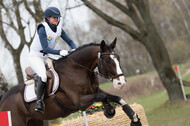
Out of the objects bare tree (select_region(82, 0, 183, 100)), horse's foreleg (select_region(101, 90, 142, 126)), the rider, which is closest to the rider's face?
the rider

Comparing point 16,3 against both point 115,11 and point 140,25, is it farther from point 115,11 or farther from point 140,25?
point 115,11

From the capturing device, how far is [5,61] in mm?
12359

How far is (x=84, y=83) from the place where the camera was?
5559 millimetres

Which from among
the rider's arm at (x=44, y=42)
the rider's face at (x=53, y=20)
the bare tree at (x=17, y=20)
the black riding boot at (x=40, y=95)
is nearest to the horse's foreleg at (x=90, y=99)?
the black riding boot at (x=40, y=95)

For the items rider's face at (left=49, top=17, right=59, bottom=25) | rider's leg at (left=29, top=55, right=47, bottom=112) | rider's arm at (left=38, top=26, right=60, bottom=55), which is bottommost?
rider's leg at (left=29, top=55, right=47, bottom=112)

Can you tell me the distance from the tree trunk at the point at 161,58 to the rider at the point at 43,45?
8.93 metres

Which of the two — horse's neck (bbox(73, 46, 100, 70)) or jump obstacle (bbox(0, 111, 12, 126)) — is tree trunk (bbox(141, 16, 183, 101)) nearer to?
horse's neck (bbox(73, 46, 100, 70))

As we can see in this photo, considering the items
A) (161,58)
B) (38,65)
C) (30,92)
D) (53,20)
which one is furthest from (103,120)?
(161,58)

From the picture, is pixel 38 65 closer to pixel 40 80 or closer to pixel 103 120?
pixel 40 80

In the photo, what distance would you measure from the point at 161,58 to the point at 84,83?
9548mm

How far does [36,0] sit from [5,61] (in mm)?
3151

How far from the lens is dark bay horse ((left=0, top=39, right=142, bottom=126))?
5348mm

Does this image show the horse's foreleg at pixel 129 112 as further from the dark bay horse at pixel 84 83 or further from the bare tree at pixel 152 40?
the bare tree at pixel 152 40

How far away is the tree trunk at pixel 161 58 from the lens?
46.6ft
